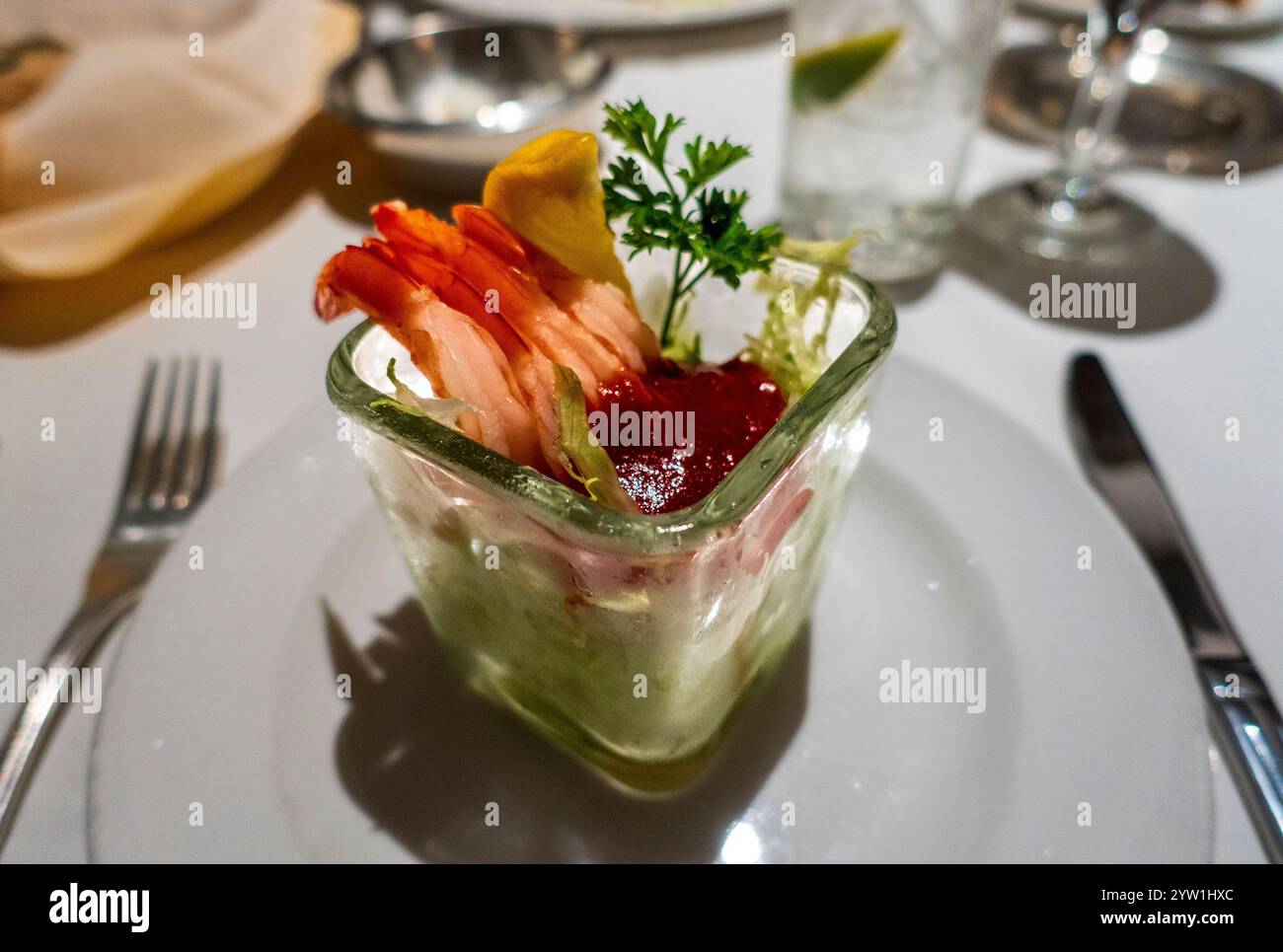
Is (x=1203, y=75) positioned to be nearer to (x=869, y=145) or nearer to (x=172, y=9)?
(x=869, y=145)

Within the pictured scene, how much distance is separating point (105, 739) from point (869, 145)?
1500 millimetres

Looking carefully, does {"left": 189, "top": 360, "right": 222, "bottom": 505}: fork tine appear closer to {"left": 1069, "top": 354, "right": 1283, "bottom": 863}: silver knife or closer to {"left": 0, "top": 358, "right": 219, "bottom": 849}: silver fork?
{"left": 0, "top": 358, "right": 219, "bottom": 849}: silver fork

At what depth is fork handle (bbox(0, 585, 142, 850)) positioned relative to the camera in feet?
2.77

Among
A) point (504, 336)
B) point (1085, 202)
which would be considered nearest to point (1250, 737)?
point (504, 336)

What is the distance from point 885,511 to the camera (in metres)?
1.11

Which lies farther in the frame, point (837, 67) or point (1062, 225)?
point (1062, 225)

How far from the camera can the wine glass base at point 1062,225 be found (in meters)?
1.70

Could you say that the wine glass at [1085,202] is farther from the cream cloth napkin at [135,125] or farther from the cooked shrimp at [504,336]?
the cream cloth napkin at [135,125]

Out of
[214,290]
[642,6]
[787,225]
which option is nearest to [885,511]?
[787,225]

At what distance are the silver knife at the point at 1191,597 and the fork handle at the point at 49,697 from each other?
120cm

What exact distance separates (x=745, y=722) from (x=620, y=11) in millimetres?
2137

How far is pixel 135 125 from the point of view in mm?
1675

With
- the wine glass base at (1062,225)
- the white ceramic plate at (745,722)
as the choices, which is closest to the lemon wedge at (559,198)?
the white ceramic plate at (745,722)

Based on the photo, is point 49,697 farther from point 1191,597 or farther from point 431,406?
point 1191,597
